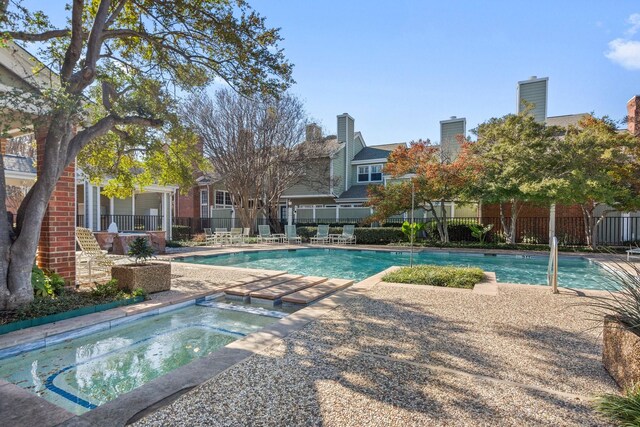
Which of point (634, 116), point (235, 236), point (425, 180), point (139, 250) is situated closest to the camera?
point (139, 250)

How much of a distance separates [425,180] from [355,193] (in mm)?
9069

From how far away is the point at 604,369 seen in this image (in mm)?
3297

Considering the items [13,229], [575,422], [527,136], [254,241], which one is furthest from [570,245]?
[13,229]

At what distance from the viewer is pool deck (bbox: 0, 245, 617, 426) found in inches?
98.1

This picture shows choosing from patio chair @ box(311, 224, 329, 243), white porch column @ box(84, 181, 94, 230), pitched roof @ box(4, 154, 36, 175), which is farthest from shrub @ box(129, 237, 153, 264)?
patio chair @ box(311, 224, 329, 243)

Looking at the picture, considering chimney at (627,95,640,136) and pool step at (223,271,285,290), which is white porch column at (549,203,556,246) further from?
pool step at (223,271,285,290)

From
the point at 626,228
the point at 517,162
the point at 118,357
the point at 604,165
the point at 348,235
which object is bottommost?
the point at 118,357

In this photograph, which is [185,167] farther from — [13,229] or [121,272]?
[13,229]

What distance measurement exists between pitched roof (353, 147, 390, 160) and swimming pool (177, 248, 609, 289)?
10998 millimetres

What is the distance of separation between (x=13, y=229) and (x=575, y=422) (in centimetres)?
670

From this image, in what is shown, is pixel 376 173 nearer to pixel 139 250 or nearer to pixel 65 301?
pixel 139 250

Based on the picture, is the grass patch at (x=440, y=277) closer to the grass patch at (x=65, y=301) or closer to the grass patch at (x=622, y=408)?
the grass patch at (x=622, y=408)

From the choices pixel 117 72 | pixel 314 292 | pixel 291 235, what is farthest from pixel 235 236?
pixel 314 292

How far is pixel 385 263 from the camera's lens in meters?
13.8
